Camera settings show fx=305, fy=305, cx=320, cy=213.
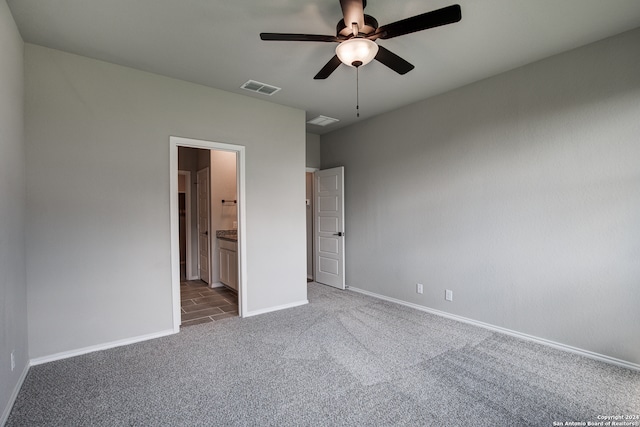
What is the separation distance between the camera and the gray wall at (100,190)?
2697 mm

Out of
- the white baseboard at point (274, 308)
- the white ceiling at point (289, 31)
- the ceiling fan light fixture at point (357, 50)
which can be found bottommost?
the white baseboard at point (274, 308)

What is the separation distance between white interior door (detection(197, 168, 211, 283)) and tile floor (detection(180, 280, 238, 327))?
306 millimetres

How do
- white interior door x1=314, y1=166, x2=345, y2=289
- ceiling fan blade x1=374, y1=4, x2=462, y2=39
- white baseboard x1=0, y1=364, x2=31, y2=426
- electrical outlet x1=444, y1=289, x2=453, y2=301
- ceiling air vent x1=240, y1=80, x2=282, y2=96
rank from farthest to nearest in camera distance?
1. white interior door x1=314, y1=166, x2=345, y2=289
2. electrical outlet x1=444, y1=289, x2=453, y2=301
3. ceiling air vent x1=240, y1=80, x2=282, y2=96
4. white baseboard x1=0, y1=364, x2=31, y2=426
5. ceiling fan blade x1=374, y1=4, x2=462, y2=39

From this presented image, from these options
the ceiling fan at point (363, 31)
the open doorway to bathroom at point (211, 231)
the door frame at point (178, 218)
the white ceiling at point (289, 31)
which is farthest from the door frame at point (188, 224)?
the ceiling fan at point (363, 31)

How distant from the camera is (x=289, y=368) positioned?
258 cm

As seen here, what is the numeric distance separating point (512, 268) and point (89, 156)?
4.40 meters

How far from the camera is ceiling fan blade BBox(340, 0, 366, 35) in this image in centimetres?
176

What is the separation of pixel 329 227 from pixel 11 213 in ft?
13.2

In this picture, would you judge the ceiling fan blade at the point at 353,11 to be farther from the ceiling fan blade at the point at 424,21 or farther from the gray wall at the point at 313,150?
the gray wall at the point at 313,150

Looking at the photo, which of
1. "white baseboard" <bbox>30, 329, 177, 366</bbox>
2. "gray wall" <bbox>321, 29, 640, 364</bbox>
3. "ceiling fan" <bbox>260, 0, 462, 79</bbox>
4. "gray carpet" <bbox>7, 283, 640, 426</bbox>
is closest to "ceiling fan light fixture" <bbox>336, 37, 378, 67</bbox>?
"ceiling fan" <bbox>260, 0, 462, 79</bbox>

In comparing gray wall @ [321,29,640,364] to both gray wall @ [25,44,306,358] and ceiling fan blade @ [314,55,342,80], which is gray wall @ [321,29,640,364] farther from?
gray wall @ [25,44,306,358]

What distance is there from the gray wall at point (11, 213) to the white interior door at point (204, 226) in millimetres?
3007

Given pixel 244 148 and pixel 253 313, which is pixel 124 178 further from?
pixel 253 313

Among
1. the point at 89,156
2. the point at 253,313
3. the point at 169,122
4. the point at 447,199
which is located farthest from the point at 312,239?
the point at 89,156
